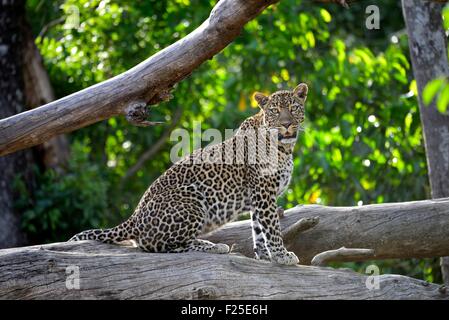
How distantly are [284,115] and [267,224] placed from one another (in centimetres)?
115

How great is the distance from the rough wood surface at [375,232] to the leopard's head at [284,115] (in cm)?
97

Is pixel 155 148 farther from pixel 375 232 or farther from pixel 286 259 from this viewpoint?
pixel 286 259

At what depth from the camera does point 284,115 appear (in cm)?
968

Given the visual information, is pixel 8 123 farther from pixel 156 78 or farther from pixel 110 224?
pixel 110 224

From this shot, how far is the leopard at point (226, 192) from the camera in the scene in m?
9.11

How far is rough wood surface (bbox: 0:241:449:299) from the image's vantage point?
8.21 meters

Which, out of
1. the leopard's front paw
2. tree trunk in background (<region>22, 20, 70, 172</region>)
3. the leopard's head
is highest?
A: tree trunk in background (<region>22, 20, 70, 172</region>)

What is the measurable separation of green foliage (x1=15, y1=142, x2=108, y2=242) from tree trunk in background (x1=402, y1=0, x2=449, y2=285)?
5.99m

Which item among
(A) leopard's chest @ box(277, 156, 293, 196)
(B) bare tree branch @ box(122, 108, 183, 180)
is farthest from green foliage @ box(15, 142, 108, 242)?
(A) leopard's chest @ box(277, 156, 293, 196)

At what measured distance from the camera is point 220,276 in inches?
334

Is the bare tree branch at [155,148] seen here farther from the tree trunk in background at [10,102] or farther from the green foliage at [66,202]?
the tree trunk in background at [10,102]

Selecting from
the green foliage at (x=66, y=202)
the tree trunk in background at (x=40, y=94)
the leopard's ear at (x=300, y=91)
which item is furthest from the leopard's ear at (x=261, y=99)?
the tree trunk in background at (x=40, y=94)

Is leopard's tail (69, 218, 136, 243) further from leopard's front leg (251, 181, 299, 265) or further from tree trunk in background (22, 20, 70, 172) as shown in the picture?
tree trunk in background (22, 20, 70, 172)
